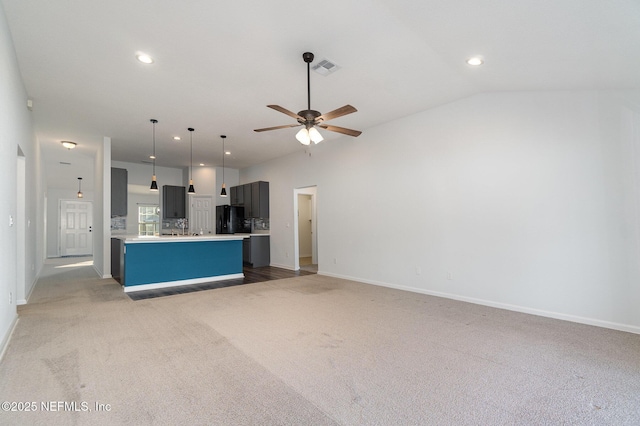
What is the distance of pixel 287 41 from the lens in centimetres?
304

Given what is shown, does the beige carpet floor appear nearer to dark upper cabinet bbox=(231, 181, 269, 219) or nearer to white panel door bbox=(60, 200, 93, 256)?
dark upper cabinet bbox=(231, 181, 269, 219)

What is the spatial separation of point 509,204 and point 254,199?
628 centimetres

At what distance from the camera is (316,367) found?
8.06 ft

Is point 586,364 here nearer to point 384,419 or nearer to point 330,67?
point 384,419

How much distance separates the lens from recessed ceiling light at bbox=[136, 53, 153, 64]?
10.8ft

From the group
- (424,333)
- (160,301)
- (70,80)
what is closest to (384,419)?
(424,333)

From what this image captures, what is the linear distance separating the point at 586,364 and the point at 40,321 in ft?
18.2

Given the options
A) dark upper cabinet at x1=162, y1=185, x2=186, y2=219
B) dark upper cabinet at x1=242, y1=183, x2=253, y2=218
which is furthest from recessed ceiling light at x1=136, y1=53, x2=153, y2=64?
dark upper cabinet at x1=162, y1=185, x2=186, y2=219

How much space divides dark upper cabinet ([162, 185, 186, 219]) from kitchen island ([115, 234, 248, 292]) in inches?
116

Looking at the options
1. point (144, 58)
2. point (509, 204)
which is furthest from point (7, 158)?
point (509, 204)

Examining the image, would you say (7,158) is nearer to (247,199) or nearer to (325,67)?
(325,67)

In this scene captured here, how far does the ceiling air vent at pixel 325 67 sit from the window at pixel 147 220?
35.0ft

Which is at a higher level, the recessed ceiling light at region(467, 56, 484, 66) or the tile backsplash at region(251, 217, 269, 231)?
the recessed ceiling light at region(467, 56, 484, 66)

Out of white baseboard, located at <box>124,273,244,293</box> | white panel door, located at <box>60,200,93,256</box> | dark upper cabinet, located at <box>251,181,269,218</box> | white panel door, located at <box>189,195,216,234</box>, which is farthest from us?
white panel door, located at <box>60,200,93,256</box>
